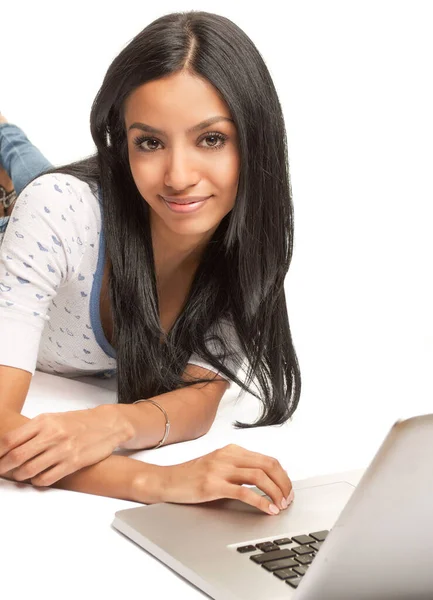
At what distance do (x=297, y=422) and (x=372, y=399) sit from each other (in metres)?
0.22

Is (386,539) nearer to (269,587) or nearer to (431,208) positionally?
(269,587)

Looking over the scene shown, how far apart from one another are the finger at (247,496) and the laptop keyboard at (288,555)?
110 millimetres

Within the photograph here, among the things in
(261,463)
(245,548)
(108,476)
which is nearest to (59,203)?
(108,476)

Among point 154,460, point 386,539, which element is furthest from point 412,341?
point 386,539

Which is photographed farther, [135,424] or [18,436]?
[135,424]

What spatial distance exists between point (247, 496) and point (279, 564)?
0.65ft

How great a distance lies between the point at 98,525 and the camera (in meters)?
1.15

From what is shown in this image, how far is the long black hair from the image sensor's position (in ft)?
4.89

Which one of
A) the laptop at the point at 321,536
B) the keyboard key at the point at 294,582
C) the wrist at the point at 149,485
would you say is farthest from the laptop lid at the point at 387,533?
the wrist at the point at 149,485

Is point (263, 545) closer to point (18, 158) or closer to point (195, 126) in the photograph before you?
point (195, 126)

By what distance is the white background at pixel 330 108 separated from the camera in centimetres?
279

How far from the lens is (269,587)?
0.91 metres

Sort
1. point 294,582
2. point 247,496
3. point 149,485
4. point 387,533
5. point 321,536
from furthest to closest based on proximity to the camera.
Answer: point 149,485, point 247,496, point 321,536, point 294,582, point 387,533

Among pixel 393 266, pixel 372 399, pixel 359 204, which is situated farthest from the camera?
pixel 359 204
